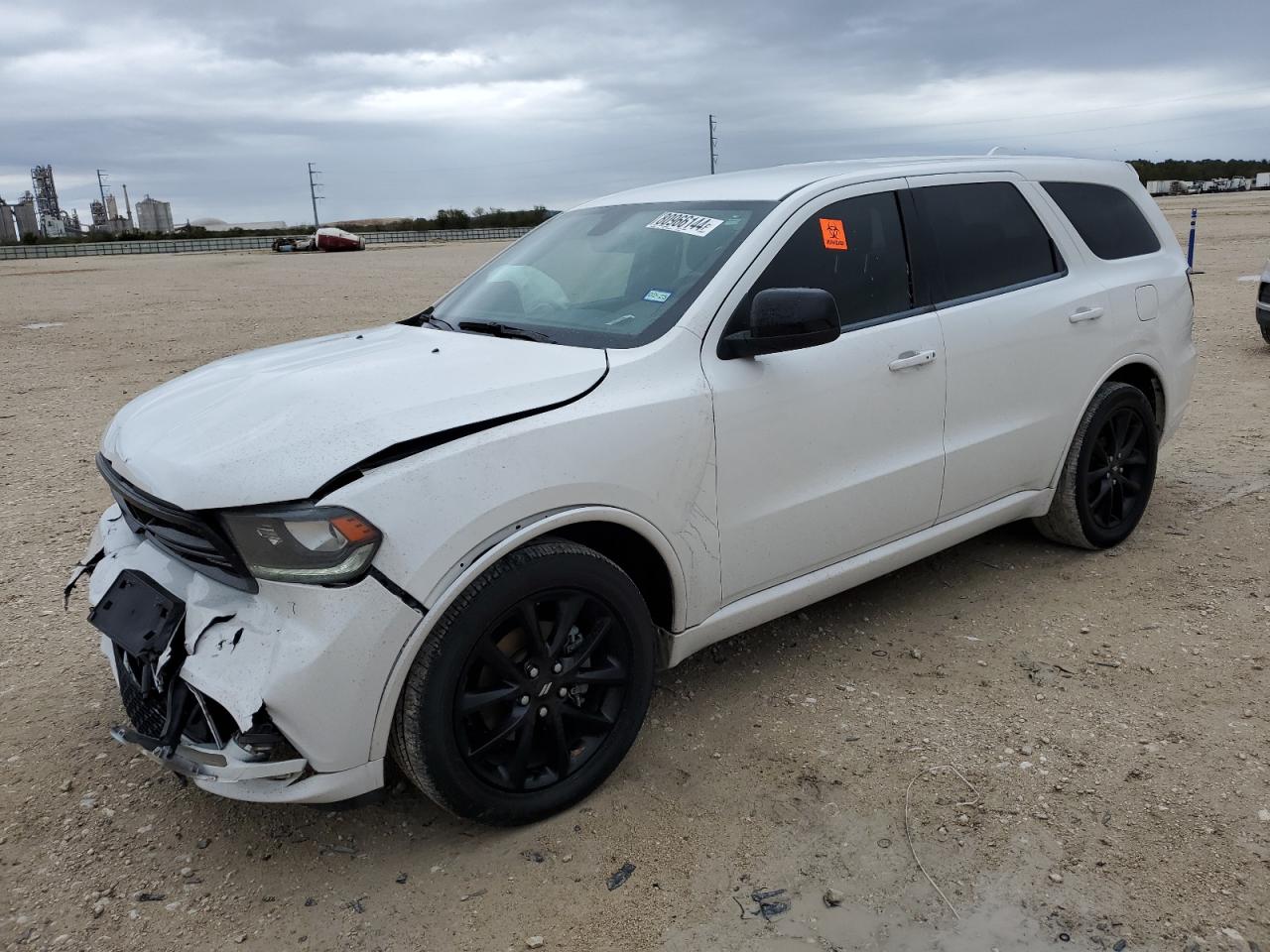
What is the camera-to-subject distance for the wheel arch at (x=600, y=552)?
8.49 feet

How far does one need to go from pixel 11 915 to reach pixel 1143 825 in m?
3.11

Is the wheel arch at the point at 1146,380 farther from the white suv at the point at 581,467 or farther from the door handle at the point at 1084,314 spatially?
the door handle at the point at 1084,314

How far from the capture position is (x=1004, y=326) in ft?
13.4

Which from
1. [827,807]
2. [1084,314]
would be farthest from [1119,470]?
[827,807]

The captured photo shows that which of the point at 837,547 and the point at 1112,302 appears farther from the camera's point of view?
the point at 1112,302

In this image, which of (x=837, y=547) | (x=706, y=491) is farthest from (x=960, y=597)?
(x=706, y=491)

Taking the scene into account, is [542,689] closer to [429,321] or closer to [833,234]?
[429,321]

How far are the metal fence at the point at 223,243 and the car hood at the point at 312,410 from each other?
206ft

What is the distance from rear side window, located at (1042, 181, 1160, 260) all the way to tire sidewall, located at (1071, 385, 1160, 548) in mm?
662

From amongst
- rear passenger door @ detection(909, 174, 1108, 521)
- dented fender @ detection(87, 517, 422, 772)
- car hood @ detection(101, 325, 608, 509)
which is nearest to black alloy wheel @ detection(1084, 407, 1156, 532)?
rear passenger door @ detection(909, 174, 1108, 521)

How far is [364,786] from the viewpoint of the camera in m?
2.65

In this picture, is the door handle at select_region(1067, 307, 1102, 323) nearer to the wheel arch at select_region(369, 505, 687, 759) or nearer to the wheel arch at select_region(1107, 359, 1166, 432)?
the wheel arch at select_region(1107, 359, 1166, 432)

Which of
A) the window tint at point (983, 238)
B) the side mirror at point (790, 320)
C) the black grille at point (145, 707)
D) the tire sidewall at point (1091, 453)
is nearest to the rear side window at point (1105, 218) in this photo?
the window tint at point (983, 238)

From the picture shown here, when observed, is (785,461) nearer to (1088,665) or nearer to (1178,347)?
(1088,665)
